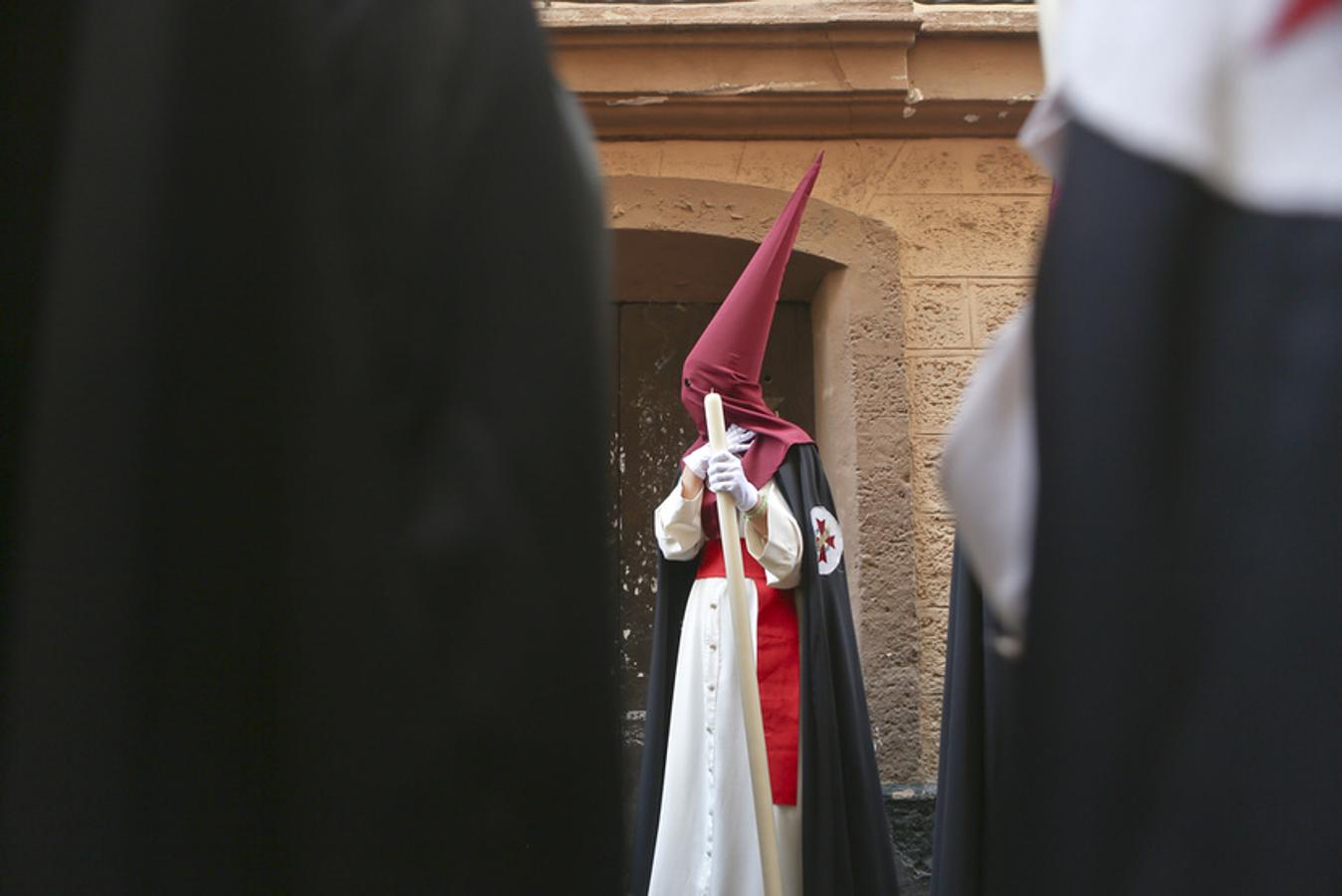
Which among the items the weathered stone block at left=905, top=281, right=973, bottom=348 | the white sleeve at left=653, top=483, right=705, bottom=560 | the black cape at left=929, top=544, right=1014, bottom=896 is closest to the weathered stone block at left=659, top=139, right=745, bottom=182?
the weathered stone block at left=905, top=281, right=973, bottom=348

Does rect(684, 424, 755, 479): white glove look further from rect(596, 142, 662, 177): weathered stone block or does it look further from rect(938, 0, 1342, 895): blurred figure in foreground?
rect(938, 0, 1342, 895): blurred figure in foreground

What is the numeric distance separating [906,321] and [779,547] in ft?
5.05

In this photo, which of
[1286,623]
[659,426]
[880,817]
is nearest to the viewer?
[1286,623]

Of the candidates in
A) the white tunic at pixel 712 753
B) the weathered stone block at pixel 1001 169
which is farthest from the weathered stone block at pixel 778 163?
the white tunic at pixel 712 753

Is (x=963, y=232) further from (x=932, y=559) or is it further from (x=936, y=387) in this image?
(x=932, y=559)

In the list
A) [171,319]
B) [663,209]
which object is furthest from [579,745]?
[663,209]

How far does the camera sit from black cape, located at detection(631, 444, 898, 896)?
11.0 ft

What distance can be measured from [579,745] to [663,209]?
13.7 ft

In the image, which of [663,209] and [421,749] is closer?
[421,749]

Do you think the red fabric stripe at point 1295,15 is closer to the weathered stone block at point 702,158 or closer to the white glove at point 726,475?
the white glove at point 726,475

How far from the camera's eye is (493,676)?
2.29 feet

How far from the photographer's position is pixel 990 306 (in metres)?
4.70

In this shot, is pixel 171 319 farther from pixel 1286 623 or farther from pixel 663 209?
pixel 663 209

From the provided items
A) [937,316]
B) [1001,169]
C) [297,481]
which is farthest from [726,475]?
[297,481]
